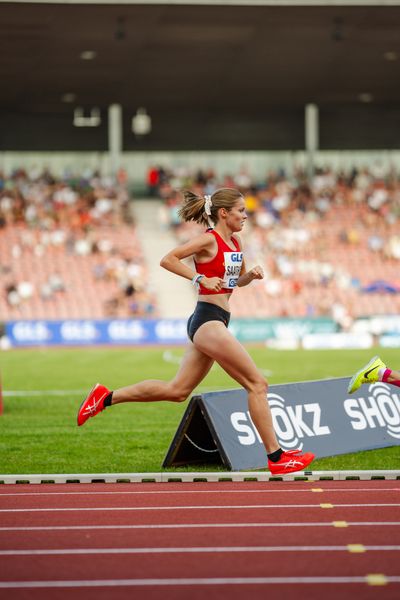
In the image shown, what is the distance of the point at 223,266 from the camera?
8562mm

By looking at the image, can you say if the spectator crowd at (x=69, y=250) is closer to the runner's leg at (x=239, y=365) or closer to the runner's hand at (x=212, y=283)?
the runner's leg at (x=239, y=365)

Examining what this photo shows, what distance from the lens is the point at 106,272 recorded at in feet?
128

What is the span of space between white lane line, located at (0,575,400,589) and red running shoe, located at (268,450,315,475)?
2.96 metres

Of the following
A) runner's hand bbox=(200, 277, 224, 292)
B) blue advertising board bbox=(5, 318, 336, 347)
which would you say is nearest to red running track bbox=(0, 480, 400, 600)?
runner's hand bbox=(200, 277, 224, 292)

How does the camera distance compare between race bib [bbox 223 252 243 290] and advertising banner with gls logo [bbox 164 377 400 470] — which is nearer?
race bib [bbox 223 252 243 290]

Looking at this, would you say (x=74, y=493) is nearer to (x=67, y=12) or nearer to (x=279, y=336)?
(x=67, y=12)

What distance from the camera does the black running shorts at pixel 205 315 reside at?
332 inches

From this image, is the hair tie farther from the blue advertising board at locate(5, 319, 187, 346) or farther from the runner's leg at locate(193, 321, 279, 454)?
the blue advertising board at locate(5, 319, 187, 346)

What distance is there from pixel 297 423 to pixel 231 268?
1798 mm

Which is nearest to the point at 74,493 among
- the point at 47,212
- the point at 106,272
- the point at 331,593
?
the point at 331,593

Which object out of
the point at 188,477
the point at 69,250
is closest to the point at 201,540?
the point at 188,477

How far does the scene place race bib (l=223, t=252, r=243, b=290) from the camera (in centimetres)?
857

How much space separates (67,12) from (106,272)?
34.6ft

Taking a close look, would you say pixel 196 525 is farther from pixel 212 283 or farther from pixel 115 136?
pixel 115 136
